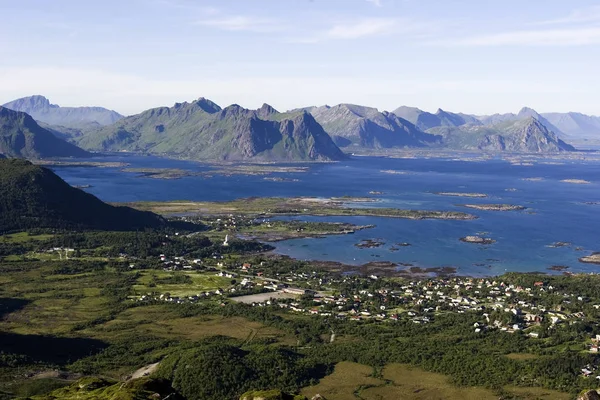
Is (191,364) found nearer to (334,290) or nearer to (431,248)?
(334,290)

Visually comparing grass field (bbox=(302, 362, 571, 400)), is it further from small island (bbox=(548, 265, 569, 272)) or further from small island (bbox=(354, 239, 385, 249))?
small island (bbox=(354, 239, 385, 249))

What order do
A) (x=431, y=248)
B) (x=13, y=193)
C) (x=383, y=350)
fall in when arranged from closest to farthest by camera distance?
1. (x=383, y=350)
2. (x=431, y=248)
3. (x=13, y=193)

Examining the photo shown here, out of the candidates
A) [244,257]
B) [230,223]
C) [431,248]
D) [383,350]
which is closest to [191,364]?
[383,350]

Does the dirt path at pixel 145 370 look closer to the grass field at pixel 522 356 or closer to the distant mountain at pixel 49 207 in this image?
the grass field at pixel 522 356

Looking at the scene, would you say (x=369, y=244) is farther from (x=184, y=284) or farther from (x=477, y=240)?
(x=184, y=284)

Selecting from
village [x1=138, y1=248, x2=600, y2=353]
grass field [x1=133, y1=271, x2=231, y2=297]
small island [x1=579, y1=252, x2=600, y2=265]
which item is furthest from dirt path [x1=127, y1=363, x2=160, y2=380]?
small island [x1=579, y1=252, x2=600, y2=265]

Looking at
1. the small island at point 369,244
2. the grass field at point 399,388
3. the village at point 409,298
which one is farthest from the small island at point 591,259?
the grass field at point 399,388
